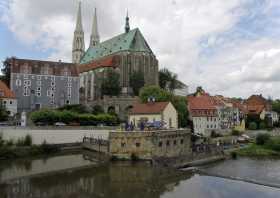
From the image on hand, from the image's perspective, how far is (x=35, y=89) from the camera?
251 ft

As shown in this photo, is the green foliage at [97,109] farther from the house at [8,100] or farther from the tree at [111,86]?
the house at [8,100]

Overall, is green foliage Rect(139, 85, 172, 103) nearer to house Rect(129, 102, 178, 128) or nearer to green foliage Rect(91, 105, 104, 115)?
house Rect(129, 102, 178, 128)

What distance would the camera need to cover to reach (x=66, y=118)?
58.3 meters

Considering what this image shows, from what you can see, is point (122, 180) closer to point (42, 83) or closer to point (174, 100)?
point (174, 100)

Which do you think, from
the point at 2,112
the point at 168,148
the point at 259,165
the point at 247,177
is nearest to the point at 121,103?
the point at 2,112

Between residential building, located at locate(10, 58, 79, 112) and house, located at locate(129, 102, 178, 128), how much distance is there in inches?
1239

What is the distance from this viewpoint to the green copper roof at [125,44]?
338 ft

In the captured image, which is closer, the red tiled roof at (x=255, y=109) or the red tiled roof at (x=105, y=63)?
the red tiled roof at (x=255, y=109)

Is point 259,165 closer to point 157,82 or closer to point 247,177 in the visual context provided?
point 247,177

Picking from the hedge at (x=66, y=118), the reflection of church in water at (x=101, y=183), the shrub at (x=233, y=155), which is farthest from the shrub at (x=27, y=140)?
the shrub at (x=233, y=155)

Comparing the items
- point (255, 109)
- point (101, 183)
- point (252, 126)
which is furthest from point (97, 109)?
point (101, 183)

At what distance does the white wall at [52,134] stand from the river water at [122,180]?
6.63 meters

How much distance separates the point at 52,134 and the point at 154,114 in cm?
1526

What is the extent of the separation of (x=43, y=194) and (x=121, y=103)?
177 feet
